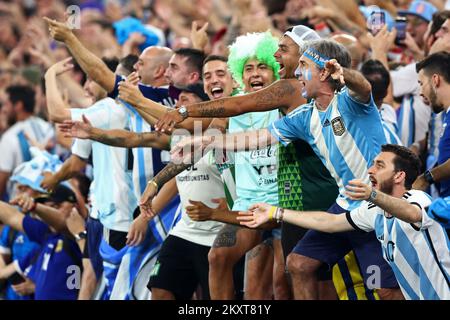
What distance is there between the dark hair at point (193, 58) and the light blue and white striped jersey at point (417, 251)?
2.91 meters

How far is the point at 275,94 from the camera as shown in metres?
9.31

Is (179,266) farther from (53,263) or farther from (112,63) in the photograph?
(112,63)

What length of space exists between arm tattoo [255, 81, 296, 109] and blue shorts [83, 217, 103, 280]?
2.93m

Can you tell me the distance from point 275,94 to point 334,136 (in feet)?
1.93

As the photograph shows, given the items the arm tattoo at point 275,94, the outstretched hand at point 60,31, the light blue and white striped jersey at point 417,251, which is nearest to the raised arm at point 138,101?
the arm tattoo at point 275,94

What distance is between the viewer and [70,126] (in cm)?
1006

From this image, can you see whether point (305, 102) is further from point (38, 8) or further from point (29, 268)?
point (38, 8)

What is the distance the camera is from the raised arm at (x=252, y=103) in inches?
360

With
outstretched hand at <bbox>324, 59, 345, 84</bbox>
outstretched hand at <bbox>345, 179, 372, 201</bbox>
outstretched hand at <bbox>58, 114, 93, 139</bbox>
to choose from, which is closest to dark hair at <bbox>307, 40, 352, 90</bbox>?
outstretched hand at <bbox>324, 59, 345, 84</bbox>

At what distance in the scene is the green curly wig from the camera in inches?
403

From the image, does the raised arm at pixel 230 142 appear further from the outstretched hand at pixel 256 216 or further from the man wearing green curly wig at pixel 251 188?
the outstretched hand at pixel 256 216

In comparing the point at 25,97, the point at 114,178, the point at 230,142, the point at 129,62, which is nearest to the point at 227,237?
the point at 230,142

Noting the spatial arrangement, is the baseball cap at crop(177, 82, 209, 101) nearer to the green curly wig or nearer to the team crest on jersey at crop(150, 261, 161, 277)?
the green curly wig
